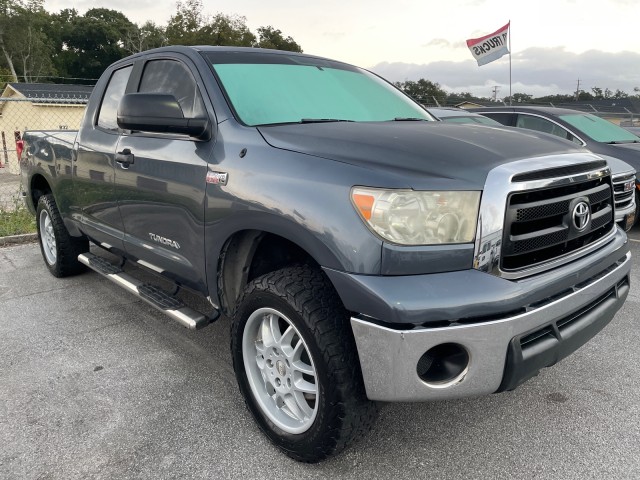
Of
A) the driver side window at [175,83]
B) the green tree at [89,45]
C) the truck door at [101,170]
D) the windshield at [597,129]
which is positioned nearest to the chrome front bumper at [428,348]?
the driver side window at [175,83]

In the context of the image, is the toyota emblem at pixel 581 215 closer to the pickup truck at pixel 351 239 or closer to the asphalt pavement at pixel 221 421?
the pickup truck at pixel 351 239

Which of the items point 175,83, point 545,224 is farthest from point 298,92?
point 545,224

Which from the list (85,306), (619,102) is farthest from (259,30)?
(85,306)

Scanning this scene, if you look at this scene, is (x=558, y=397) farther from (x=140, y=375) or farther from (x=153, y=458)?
(x=140, y=375)

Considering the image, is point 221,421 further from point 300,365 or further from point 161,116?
point 161,116

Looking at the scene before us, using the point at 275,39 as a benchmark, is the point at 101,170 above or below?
below

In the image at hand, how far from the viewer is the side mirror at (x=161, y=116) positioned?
2607 millimetres

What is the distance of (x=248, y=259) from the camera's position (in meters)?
2.63

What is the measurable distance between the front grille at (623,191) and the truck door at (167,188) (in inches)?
176

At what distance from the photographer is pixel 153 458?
2395mm

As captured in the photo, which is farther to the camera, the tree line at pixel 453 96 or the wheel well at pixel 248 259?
the tree line at pixel 453 96

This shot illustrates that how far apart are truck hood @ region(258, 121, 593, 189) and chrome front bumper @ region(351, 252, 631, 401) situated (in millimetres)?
548

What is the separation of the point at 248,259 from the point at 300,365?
613 millimetres

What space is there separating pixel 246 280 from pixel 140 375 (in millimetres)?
1034
